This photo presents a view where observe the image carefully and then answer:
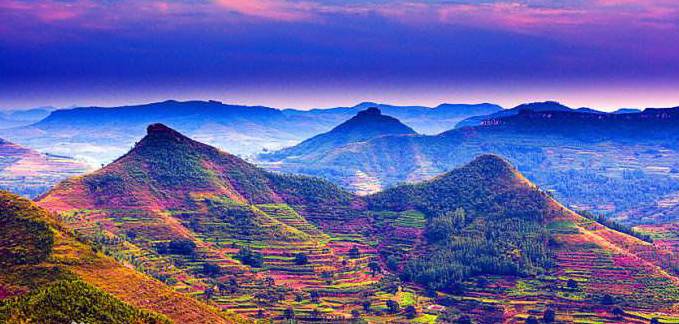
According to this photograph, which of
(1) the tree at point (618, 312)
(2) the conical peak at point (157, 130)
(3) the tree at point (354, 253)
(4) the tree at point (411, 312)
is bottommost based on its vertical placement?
(4) the tree at point (411, 312)

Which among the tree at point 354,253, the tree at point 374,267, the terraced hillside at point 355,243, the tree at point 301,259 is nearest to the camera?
the terraced hillside at point 355,243

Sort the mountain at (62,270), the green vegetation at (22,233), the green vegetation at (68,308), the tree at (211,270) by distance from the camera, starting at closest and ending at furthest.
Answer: the green vegetation at (68,308) < the mountain at (62,270) < the green vegetation at (22,233) < the tree at (211,270)

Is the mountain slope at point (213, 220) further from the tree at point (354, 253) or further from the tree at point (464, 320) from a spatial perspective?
the tree at point (464, 320)

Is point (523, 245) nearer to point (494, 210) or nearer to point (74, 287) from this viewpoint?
point (494, 210)

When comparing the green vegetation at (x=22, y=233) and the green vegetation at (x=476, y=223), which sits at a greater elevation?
the green vegetation at (x=22, y=233)

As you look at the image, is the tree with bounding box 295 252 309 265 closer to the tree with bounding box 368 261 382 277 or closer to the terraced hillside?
the terraced hillside

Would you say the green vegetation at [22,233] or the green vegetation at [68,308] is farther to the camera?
the green vegetation at [22,233]

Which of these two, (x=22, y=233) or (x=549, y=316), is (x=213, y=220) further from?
(x=549, y=316)

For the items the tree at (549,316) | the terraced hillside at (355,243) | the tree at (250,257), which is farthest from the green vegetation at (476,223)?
the tree at (250,257)

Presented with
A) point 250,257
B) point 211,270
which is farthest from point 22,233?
point 250,257
